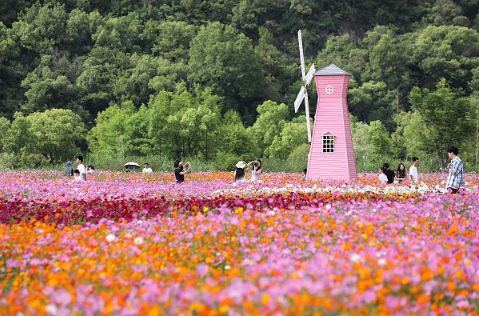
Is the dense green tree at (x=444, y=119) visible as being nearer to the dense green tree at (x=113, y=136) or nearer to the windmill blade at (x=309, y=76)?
the windmill blade at (x=309, y=76)

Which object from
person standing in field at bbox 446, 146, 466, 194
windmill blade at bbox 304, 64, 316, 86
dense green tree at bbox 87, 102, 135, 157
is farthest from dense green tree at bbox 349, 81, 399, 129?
person standing in field at bbox 446, 146, 466, 194

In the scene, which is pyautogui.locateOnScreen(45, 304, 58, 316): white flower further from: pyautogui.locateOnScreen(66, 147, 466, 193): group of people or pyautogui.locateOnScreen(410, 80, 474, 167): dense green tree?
pyautogui.locateOnScreen(410, 80, 474, 167): dense green tree

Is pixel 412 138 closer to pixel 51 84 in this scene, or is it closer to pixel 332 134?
pixel 332 134

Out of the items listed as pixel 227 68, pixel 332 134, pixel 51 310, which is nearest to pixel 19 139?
pixel 332 134

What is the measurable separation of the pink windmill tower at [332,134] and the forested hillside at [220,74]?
80.2 ft

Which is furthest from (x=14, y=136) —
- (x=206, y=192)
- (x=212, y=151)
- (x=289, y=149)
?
(x=206, y=192)

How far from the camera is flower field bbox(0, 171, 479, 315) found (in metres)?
5.96

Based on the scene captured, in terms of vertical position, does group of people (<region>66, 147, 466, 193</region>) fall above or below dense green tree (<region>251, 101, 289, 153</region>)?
below

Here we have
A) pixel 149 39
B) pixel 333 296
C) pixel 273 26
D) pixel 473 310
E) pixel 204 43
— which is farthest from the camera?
pixel 273 26

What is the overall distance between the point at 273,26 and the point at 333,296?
112034 millimetres

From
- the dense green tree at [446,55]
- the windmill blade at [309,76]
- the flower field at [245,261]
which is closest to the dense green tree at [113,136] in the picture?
the windmill blade at [309,76]

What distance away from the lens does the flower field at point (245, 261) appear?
5961 millimetres

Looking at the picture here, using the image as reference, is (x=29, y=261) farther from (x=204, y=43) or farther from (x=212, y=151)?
(x=204, y=43)

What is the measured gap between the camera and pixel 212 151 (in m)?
58.7
